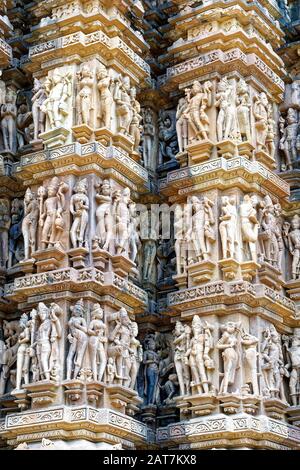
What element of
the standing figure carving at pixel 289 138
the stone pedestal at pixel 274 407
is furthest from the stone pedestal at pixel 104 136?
the stone pedestal at pixel 274 407

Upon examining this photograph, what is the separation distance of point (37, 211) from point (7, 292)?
1269 mm

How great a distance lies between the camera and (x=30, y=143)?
16.3 meters

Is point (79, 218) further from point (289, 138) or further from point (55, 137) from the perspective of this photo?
point (289, 138)

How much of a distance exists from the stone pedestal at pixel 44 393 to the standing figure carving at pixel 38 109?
4023 millimetres

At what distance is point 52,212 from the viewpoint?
15.1 m

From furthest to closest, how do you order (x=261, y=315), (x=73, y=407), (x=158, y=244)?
(x=158, y=244) < (x=261, y=315) < (x=73, y=407)

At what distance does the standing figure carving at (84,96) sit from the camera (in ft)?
51.1

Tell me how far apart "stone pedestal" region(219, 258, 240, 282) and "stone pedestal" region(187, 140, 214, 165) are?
6.10 feet

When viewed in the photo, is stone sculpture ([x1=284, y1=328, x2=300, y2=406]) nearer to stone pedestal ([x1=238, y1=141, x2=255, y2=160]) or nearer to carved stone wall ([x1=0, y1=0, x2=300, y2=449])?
carved stone wall ([x1=0, y1=0, x2=300, y2=449])

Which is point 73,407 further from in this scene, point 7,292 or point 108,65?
point 108,65

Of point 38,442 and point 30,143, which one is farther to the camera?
point 30,143

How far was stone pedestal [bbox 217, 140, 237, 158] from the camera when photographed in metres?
16.1

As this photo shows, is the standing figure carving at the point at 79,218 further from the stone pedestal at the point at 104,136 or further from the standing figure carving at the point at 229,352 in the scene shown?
the standing figure carving at the point at 229,352

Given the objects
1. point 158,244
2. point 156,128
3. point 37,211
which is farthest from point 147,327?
point 156,128
